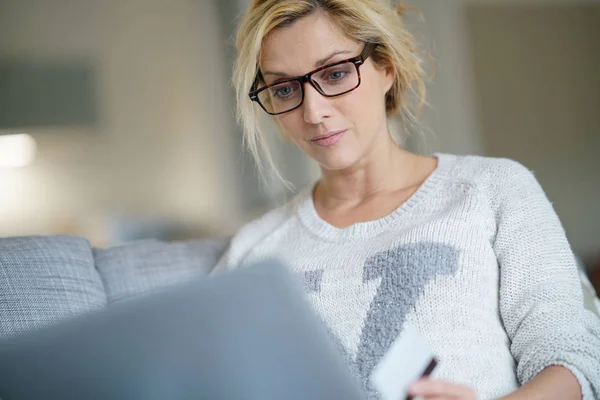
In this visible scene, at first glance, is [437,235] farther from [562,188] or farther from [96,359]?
[562,188]

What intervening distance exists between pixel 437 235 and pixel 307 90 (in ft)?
1.24

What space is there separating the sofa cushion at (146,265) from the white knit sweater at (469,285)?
358 millimetres

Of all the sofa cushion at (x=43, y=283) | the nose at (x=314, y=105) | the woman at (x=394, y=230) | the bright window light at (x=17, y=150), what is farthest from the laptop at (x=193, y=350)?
the bright window light at (x=17, y=150)

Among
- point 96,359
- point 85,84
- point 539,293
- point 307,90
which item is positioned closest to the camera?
point 96,359

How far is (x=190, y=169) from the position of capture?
10.4 ft

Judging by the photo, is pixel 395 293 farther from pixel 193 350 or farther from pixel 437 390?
pixel 193 350

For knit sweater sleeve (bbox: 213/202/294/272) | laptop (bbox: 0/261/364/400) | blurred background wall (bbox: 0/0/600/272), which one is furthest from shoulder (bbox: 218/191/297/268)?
blurred background wall (bbox: 0/0/600/272)

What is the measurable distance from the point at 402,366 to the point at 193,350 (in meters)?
0.26

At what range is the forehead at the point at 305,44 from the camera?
51.1 inches

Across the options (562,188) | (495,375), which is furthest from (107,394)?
(562,188)

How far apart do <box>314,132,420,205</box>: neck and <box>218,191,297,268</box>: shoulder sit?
0.13 meters

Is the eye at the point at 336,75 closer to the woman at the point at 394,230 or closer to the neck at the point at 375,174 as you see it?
the woman at the point at 394,230

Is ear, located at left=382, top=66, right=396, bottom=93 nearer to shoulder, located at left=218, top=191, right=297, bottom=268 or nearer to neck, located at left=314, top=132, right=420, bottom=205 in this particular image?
neck, located at left=314, top=132, right=420, bottom=205

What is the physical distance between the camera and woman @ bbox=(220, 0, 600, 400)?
43.8 inches
